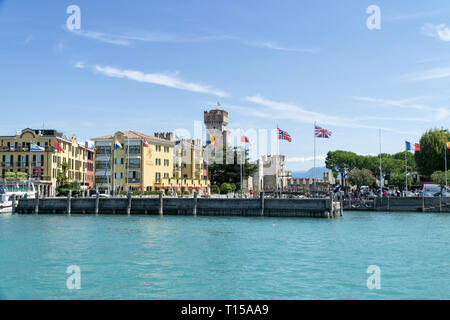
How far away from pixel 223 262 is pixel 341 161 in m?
134

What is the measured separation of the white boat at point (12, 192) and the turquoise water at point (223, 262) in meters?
27.5

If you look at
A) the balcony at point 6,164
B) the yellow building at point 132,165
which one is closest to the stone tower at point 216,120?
the yellow building at point 132,165

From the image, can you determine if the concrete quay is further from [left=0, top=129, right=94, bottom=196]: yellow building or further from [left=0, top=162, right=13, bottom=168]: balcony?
[left=0, top=162, right=13, bottom=168]: balcony

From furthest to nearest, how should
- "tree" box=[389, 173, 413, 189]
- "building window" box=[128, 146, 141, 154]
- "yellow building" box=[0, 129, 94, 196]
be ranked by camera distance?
1. "tree" box=[389, 173, 413, 189]
2. "yellow building" box=[0, 129, 94, 196]
3. "building window" box=[128, 146, 141, 154]

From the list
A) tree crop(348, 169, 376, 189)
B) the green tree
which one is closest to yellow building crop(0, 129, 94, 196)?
the green tree

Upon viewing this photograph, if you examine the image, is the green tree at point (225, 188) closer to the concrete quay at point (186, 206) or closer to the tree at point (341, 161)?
the concrete quay at point (186, 206)

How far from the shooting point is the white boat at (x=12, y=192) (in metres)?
72.9

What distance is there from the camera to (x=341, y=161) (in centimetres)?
15650

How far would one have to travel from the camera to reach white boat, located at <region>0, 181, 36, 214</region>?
72938 millimetres

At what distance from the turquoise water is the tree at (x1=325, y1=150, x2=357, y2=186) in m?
109

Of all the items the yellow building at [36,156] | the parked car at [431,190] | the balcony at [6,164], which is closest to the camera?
the parked car at [431,190]
